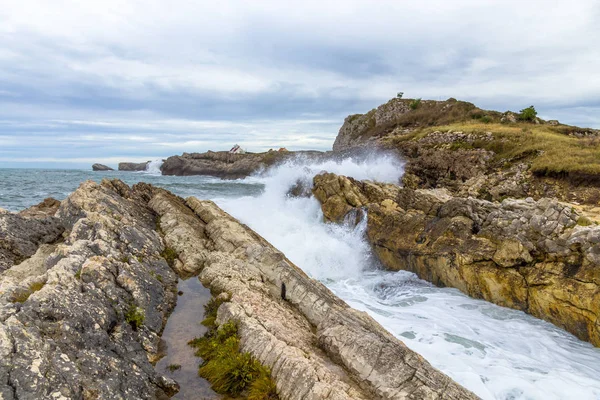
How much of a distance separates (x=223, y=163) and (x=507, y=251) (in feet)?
321

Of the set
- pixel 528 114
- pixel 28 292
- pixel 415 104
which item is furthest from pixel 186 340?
pixel 415 104

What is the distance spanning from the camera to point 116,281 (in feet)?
34.2

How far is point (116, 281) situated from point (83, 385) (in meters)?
4.33

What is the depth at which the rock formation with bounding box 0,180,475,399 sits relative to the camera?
6785mm

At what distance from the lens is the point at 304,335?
9.48 meters

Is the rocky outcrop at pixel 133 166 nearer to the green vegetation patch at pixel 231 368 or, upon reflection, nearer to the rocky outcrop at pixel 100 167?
the rocky outcrop at pixel 100 167

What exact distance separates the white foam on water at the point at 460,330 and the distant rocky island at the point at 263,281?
0.98m

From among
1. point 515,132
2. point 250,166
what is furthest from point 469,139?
point 250,166

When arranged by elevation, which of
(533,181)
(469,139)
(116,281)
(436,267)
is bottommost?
(436,267)

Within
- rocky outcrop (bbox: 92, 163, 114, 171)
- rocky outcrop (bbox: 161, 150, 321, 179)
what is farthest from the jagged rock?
rocky outcrop (bbox: 92, 163, 114, 171)

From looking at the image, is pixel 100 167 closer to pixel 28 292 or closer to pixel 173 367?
pixel 28 292

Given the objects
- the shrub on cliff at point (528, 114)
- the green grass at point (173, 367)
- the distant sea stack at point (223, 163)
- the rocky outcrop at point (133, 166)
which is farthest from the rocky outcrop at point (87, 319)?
the rocky outcrop at point (133, 166)

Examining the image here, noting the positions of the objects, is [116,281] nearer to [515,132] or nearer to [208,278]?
[208,278]

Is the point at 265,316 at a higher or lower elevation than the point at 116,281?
lower
